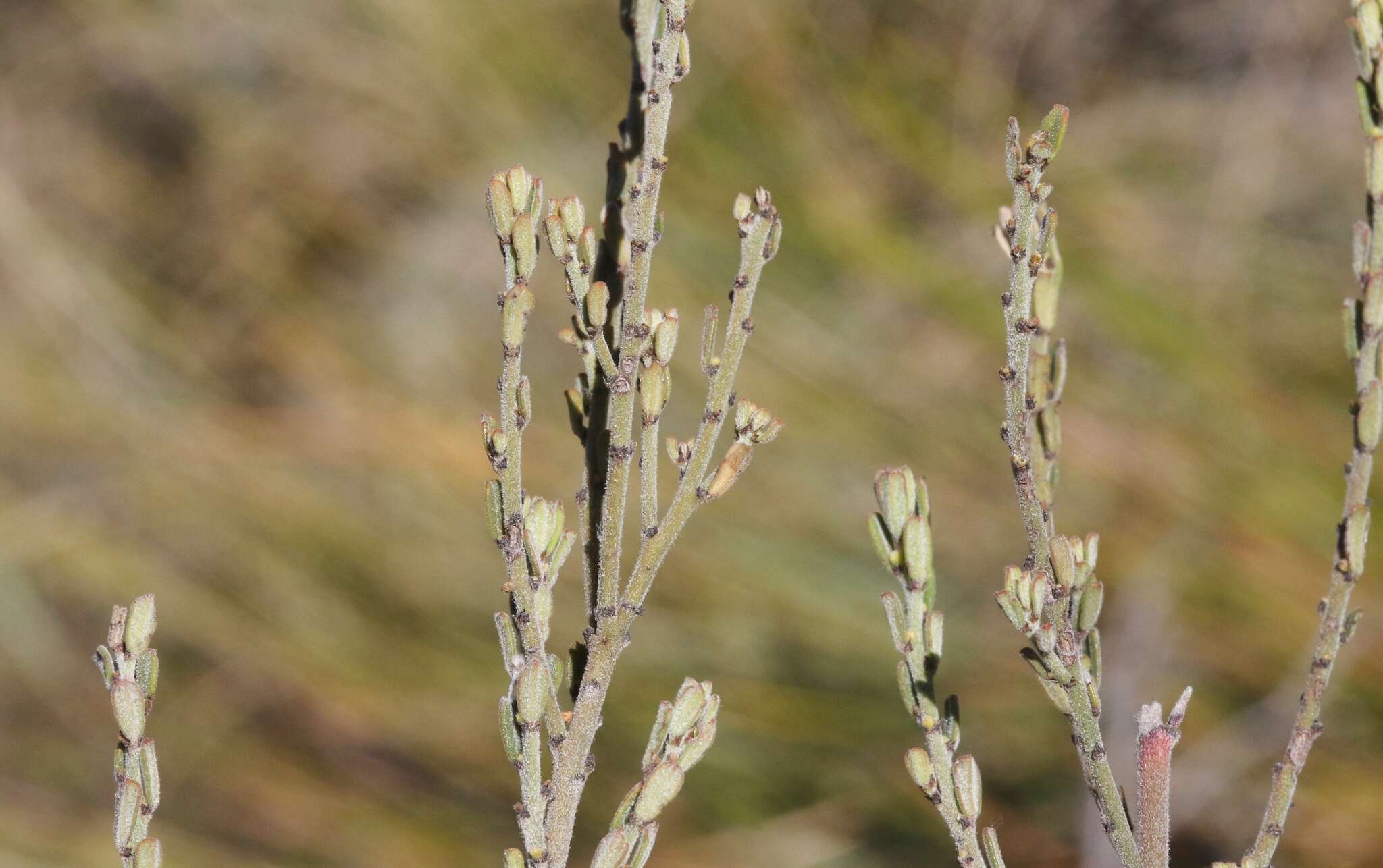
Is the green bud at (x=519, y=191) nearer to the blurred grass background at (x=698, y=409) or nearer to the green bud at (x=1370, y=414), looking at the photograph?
the green bud at (x=1370, y=414)

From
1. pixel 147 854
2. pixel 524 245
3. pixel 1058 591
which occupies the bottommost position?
pixel 147 854

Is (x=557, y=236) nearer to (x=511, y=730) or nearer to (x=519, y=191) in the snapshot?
(x=519, y=191)

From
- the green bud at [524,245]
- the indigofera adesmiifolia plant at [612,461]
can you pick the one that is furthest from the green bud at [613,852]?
the green bud at [524,245]

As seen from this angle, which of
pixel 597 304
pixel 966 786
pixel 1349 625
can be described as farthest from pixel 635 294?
pixel 1349 625

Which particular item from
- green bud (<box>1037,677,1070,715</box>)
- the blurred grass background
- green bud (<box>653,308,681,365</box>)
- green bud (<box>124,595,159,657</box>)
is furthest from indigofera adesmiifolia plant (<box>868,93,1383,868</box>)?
the blurred grass background

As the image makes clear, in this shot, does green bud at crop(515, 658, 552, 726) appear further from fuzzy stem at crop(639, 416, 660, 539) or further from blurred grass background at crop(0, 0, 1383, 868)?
blurred grass background at crop(0, 0, 1383, 868)

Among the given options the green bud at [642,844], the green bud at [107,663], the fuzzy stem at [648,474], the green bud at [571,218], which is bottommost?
the green bud at [642,844]
